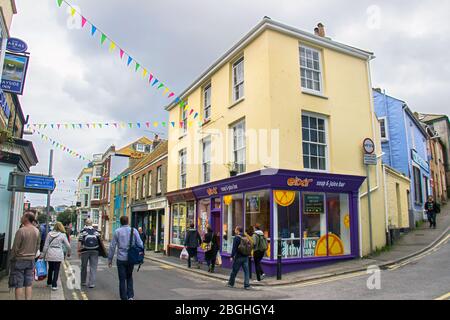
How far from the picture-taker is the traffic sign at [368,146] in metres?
14.8

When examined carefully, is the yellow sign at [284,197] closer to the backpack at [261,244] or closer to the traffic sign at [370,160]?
the backpack at [261,244]

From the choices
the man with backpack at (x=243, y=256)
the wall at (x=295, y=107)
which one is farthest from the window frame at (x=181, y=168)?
the man with backpack at (x=243, y=256)

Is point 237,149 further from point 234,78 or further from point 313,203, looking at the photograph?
point 313,203

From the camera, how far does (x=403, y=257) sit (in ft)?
42.3

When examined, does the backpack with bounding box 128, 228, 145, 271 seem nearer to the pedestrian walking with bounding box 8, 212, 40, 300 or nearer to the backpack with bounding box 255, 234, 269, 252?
the pedestrian walking with bounding box 8, 212, 40, 300

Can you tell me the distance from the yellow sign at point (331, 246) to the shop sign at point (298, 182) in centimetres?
216

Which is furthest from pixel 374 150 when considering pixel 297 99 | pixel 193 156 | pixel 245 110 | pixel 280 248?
pixel 193 156

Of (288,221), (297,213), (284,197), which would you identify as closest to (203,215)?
(288,221)

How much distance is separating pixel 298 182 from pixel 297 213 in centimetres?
117

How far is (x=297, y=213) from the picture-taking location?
13086 mm

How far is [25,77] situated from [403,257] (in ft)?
44.0

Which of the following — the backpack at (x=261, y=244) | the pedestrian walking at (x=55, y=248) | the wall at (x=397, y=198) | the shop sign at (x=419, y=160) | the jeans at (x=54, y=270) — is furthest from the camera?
the shop sign at (x=419, y=160)

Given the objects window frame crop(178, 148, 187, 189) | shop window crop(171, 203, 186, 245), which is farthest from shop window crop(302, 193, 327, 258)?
window frame crop(178, 148, 187, 189)
